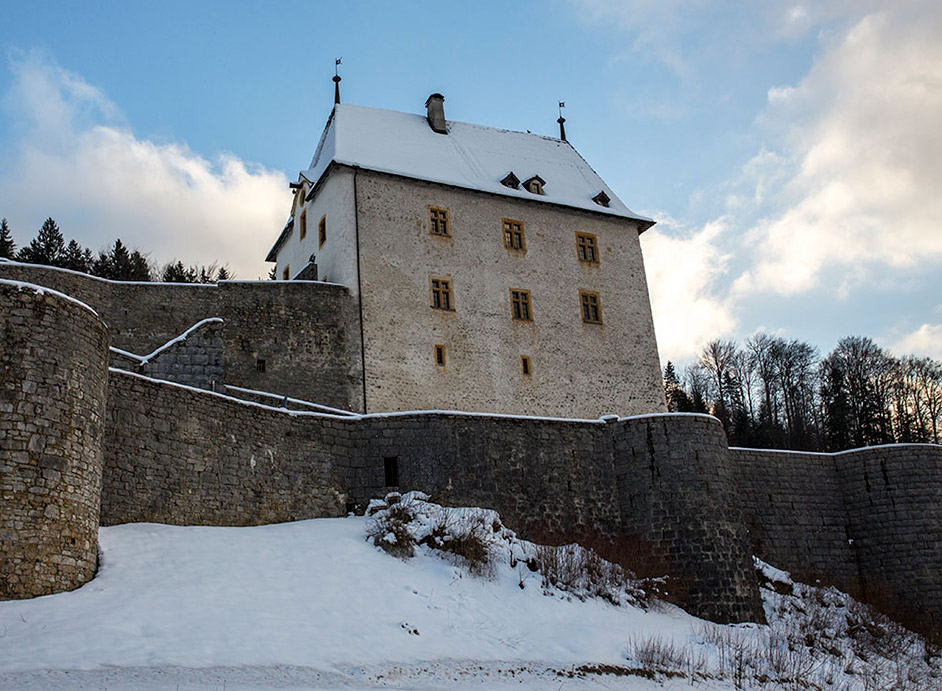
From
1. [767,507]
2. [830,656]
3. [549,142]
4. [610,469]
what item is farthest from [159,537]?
[549,142]

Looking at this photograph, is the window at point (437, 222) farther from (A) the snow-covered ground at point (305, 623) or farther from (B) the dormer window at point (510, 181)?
(A) the snow-covered ground at point (305, 623)

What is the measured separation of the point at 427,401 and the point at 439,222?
6621mm

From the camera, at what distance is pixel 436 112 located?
1508 inches

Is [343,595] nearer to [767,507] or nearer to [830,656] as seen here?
[830,656]

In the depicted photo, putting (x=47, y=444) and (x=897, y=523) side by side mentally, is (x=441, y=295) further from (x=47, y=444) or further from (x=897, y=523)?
(x=47, y=444)

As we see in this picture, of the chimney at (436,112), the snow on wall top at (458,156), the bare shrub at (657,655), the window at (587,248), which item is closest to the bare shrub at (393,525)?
the bare shrub at (657,655)

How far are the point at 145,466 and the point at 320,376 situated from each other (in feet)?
39.2

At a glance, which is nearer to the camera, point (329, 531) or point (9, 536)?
point (9, 536)

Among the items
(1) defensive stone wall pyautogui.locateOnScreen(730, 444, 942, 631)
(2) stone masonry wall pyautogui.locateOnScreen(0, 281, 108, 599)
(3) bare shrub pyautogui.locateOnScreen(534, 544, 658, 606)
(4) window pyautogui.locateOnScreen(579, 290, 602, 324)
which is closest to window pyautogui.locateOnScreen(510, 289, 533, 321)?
(4) window pyautogui.locateOnScreen(579, 290, 602, 324)

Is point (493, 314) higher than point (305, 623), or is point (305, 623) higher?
point (493, 314)

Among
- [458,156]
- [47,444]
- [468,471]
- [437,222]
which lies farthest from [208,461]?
[458,156]

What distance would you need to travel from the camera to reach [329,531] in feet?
64.4

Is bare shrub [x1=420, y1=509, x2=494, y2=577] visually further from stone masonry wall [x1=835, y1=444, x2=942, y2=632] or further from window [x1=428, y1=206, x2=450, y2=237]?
window [x1=428, y1=206, x2=450, y2=237]

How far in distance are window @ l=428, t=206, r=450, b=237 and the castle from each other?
2.6 inches
